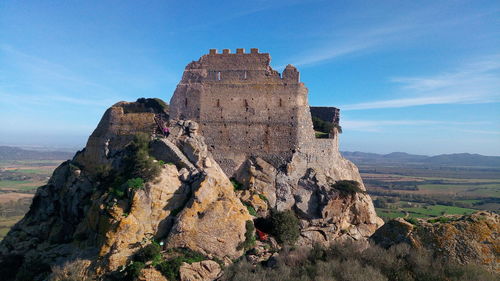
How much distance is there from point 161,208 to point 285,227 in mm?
7828

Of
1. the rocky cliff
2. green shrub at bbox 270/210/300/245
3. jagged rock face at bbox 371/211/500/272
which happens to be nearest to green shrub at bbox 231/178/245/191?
the rocky cliff

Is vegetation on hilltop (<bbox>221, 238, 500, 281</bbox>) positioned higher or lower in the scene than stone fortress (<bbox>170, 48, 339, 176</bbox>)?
lower

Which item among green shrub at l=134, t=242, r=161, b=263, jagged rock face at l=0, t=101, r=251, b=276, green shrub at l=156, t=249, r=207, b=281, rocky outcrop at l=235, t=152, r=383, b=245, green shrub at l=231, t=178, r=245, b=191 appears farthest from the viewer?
green shrub at l=231, t=178, r=245, b=191

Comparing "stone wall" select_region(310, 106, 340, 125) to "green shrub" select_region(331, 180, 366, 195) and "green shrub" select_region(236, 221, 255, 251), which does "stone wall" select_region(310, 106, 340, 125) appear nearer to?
"green shrub" select_region(331, 180, 366, 195)

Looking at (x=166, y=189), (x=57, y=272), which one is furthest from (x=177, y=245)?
(x=57, y=272)

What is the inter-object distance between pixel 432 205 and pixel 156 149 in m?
74.9

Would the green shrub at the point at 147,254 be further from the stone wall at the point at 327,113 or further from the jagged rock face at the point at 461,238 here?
the stone wall at the point at 327,113

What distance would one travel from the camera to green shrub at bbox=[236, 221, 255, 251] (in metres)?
18.2

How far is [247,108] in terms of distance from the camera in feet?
78.8

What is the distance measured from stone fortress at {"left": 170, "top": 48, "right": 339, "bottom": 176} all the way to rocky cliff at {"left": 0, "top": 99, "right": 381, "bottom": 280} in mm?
929

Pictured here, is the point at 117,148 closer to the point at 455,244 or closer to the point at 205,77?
the point at 205,77

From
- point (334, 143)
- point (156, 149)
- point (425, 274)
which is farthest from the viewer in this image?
point (334, 143)

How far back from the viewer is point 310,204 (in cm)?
2280

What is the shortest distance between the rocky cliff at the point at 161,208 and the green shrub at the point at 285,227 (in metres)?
0.53
